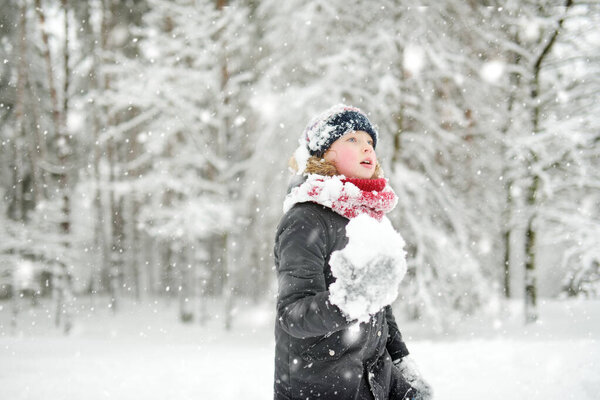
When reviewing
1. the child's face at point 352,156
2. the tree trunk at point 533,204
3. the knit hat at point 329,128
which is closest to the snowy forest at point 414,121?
the tree trunk at point 533,204

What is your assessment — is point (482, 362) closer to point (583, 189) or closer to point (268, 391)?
point (268, 391)

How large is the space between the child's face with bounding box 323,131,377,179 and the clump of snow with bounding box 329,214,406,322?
0.56m

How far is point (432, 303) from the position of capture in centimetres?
846

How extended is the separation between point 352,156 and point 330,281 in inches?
23.1

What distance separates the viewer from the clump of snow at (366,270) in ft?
4.24

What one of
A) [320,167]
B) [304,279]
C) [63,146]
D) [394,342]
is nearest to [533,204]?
[394,342]

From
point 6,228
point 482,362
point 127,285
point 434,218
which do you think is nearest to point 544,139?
point 434,218

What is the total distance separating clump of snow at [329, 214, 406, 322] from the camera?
4.24ft

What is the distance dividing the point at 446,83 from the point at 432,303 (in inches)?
191

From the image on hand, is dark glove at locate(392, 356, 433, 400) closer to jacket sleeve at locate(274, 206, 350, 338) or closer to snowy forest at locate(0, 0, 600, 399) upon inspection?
jacket sleeve at locate(274, 206, 350, 338)

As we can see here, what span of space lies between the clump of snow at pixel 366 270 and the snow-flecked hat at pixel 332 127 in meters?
0.69

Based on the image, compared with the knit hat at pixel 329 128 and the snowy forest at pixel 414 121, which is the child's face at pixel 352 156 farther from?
the snowy forest at pixel 414 121

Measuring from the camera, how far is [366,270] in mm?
1300

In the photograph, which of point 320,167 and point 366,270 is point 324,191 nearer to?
point 320,167
